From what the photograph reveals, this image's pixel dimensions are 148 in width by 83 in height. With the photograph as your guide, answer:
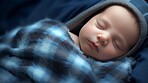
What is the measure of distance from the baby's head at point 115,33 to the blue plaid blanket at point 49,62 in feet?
0.20

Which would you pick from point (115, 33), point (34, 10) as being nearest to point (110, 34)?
point (115, 33)

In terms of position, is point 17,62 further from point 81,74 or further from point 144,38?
point 144,38

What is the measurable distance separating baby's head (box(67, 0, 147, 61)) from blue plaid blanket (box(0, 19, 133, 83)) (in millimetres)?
61

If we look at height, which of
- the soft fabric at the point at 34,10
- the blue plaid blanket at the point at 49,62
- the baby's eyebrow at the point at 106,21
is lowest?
the blue plaid blanket at the point at 49,62

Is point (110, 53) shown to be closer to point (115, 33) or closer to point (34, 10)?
point (115, 33)

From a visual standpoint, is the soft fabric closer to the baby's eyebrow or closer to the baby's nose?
the baby's eyebrow

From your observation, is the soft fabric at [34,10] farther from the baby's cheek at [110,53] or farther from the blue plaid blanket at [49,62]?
the baby's cheek at [110,53]

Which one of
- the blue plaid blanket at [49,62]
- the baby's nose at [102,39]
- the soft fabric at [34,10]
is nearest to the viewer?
the blue plaid blanket at [49,62]

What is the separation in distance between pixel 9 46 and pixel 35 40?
0.18 m

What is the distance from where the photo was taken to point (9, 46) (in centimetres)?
93

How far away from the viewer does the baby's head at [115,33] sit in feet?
2.99

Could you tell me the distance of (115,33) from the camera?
3.02 feet

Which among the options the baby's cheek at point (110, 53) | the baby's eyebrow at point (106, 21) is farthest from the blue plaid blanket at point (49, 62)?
the baby's eyebrow at point (106, 21)

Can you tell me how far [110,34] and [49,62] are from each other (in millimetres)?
365
